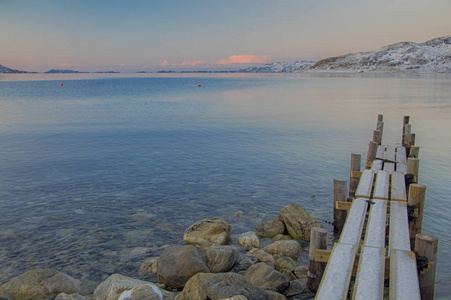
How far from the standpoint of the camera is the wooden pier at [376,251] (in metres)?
5.87

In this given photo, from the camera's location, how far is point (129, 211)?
13.3 meters

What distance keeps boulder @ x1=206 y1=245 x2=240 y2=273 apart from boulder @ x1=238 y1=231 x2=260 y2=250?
124 cm

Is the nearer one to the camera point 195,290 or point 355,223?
point 195,290

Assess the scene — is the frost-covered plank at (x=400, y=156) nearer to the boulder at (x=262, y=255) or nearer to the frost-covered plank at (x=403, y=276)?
the boulder at (x=262, y=255)

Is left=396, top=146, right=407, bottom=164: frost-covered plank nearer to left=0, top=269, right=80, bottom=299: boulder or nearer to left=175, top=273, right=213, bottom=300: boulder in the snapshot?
left=175, top=273, right=213, bottom=300: boulder

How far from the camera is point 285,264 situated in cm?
912

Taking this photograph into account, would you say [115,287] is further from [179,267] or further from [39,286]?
[39,286]

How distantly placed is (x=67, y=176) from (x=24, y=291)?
33.6ft

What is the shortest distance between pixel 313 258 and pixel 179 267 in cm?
310

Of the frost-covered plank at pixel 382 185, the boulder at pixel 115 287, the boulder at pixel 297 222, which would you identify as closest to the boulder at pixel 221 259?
the boulder at pixel 115 287

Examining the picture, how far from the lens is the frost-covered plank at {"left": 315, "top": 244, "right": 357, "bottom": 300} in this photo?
18.8 ft

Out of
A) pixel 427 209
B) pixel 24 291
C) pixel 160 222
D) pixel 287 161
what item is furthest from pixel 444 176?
pixel 24 291

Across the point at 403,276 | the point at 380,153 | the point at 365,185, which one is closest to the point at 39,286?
the point at 403,276

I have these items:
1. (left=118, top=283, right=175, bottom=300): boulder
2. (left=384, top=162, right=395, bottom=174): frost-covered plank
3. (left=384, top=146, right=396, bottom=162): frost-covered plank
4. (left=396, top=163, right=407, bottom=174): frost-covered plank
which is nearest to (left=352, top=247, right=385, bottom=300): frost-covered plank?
(left=118, top=283, right=175, bottom=300): boulder
